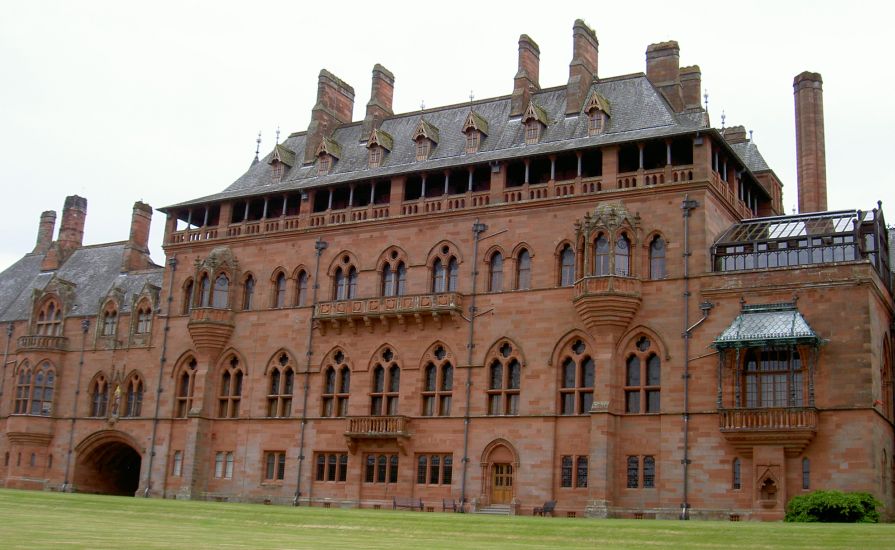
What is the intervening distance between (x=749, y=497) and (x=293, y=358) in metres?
22.6

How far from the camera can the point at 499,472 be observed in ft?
146

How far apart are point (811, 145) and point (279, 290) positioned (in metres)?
27.2

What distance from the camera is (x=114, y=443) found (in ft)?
189

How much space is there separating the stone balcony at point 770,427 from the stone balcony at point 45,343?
38729 mm

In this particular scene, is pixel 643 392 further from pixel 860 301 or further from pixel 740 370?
pixel 860 301

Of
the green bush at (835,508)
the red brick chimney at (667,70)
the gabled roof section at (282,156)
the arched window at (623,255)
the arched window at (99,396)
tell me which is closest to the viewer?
the green bush at (835,508)

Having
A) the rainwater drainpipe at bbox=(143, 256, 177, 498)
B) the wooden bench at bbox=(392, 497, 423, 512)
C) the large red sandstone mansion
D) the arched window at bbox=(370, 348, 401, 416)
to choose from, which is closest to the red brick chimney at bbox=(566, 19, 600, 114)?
the large red sandstone mansion

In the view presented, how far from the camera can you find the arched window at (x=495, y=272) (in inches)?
1839

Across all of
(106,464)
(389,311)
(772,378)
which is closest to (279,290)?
(389,311)

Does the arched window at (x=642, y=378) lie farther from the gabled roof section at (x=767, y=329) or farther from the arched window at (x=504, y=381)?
the arched window at (x=504, y=381)

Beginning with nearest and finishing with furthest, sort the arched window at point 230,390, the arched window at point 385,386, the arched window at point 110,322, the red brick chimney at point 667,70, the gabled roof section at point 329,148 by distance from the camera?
the arched window at point 385,386 → the red brick chimney at point 667,70 → the arched window at point 230,390 → the gabled roof section at point 329,148 → the arched window at point 110,322

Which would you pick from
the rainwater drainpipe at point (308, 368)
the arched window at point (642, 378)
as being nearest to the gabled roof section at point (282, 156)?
the rainwater drainpipe at point (308, 368)

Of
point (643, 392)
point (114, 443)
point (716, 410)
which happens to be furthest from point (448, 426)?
point (114, 443)

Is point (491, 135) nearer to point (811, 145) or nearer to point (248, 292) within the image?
point (248, 292)
